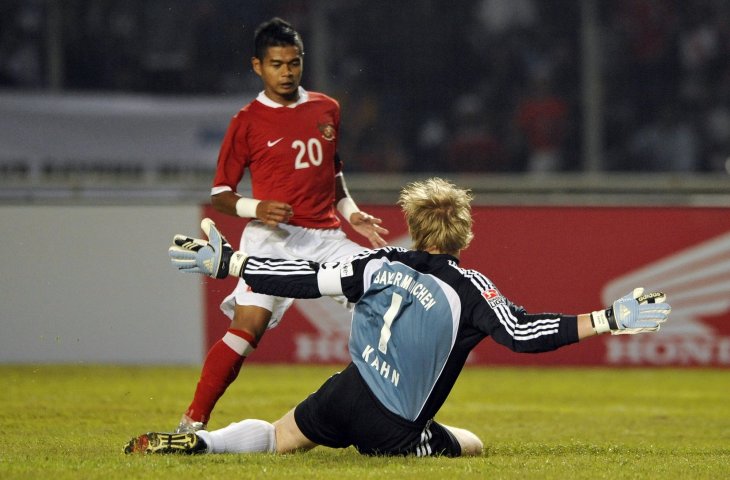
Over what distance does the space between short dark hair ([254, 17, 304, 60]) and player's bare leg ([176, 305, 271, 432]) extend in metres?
1.33

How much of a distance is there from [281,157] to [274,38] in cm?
61

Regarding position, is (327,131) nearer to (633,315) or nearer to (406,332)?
(406,332)

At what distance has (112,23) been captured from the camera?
13.9 m

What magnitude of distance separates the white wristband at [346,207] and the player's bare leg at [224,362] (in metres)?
0.81

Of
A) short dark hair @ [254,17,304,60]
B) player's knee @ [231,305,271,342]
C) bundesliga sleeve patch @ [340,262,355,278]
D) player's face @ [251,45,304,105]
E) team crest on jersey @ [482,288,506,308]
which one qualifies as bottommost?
player's knee @ [231,305,271,342]

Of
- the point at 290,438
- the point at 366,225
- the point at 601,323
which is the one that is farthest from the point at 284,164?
the point at 601,323

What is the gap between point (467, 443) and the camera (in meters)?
6.29

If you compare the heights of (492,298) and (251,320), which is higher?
(492,298)

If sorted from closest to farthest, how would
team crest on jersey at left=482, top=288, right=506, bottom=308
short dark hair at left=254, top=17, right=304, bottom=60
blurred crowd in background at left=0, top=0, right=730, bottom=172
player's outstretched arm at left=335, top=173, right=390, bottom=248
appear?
1. team crest on jersey at left=482, top=288, right=506, bottom=308
2. short dark hair at left=254, top=17, right=304, bottom=60
3. player's outstretched arm at left=335, top=173, right=390, bottom=248
4. blurred crowd in background at left=0, top=0, right=730, bottom=172

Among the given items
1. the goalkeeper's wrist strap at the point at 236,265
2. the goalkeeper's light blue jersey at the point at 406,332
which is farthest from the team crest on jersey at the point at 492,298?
the goalkeeper's wrist strap at the point at 236,265

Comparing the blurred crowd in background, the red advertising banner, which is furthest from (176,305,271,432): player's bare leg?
the blurred crowd in background

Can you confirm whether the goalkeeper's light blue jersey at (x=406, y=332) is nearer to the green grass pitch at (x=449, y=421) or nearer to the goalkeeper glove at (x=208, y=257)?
the green grass pitch at (x=449, y=421)

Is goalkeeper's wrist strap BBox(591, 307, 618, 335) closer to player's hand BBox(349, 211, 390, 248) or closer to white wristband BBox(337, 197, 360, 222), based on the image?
player's hand BBox(349, 211, 390, 248)

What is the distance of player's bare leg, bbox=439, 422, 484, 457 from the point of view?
246 inches
